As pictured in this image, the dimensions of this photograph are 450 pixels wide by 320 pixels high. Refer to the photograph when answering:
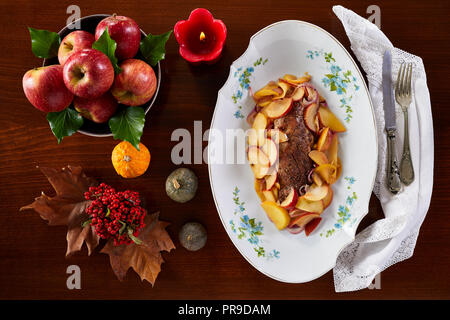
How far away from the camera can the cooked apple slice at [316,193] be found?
99 centimetres

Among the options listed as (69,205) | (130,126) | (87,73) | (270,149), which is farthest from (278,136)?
(69,205)

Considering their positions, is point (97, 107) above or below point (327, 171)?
above

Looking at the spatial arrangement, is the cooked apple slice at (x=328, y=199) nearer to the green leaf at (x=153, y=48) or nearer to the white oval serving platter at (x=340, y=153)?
the white oval serving platter at (x=340, y=153)

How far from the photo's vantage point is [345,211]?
40.3 inches

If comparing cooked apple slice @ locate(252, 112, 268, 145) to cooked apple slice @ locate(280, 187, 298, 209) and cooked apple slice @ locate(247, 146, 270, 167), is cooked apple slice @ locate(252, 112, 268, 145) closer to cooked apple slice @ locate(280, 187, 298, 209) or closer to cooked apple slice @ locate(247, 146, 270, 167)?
cooked apple slice @ locate(247, 146, 270, 167)

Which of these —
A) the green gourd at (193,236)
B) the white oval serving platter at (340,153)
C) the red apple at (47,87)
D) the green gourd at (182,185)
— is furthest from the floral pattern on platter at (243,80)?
the red apple at (47,87)

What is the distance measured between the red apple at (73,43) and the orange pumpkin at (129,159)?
248 millimetres

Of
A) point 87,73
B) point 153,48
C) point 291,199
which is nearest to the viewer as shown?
point 87,73

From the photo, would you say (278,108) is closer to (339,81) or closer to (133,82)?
(339,81)

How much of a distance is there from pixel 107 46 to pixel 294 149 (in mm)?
527

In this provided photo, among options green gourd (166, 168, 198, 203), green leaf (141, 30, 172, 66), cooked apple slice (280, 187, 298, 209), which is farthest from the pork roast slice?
green leaf (141, 30, 172, 66)

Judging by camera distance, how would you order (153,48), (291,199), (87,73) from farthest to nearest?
1. (291,199)
2. (153,48)
3. (87,73)

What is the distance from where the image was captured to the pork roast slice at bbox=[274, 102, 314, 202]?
39.4 inches
